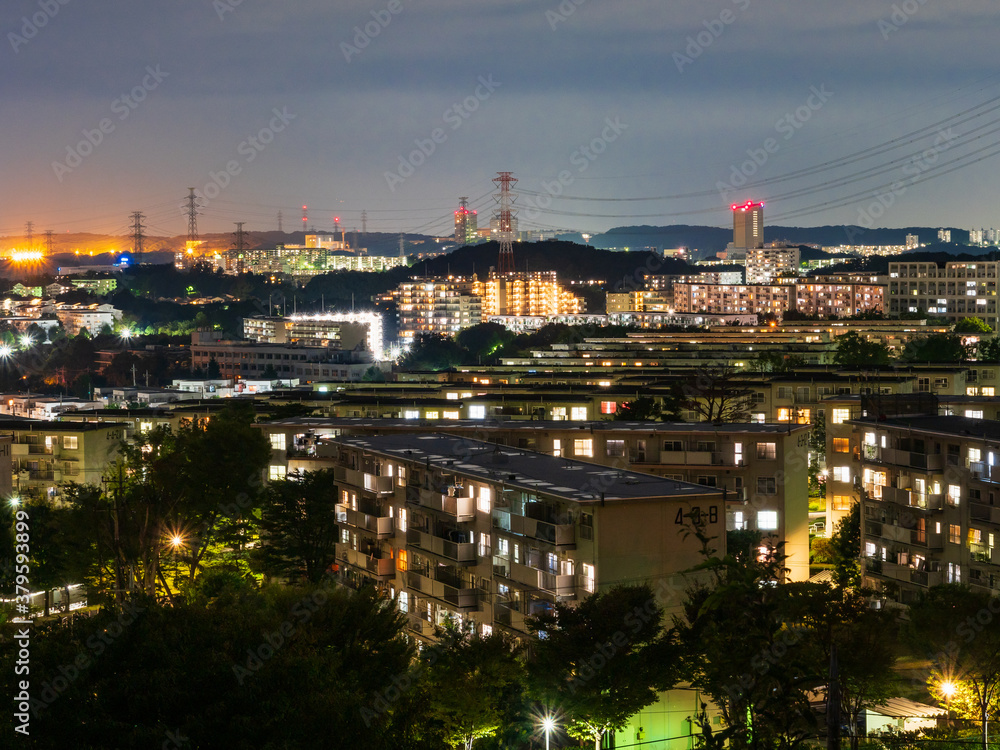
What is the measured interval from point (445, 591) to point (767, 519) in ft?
14.0

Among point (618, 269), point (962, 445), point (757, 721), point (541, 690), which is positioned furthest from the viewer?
point (618, 269)

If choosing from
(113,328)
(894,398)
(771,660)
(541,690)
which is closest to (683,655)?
(541,690)

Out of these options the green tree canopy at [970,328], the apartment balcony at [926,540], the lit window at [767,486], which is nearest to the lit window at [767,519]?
the lit window at [767,486]

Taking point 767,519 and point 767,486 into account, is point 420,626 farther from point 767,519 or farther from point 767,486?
point 767,486

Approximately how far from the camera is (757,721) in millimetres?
6129

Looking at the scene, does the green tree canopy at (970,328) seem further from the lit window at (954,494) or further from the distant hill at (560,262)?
the distant hill at (560,262)

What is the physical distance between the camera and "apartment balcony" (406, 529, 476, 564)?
996 centimetres

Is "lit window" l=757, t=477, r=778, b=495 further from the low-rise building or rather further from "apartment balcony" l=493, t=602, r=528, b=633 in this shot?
"apartment balcony" l=493, t=602, r=528, b=633

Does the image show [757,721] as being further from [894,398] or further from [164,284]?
[164,284]

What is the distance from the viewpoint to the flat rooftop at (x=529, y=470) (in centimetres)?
909

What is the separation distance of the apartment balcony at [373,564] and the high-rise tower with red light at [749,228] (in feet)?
360

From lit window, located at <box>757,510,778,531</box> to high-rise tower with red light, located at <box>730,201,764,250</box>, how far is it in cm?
10761

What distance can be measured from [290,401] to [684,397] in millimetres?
6769

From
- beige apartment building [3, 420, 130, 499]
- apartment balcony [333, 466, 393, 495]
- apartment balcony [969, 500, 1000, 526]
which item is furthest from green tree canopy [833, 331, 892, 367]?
apartment balcony [333, 466, 393, 495]
